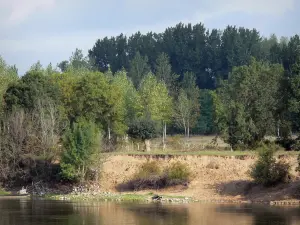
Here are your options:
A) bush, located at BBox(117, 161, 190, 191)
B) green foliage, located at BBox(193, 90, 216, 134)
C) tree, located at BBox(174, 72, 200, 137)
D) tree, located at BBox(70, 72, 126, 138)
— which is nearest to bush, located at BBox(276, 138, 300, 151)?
bush, located at BBox(117, 161, 190, 191)

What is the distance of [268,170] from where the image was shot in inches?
2215

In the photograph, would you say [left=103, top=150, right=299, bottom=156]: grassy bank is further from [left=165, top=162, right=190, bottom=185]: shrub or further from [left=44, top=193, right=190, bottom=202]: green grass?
[left=44, top=193, right=190, bottom=202]: green grass

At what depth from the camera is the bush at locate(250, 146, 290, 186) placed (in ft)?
184

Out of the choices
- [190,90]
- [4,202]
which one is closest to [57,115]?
[4,202]

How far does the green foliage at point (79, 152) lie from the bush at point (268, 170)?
15.6 metres

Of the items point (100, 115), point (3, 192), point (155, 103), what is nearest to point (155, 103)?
point (155, 103)

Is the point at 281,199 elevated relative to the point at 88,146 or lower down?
lower down

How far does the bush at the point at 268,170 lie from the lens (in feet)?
184

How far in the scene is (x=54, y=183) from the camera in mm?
66000

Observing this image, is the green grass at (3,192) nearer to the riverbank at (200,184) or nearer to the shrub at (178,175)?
the riverbank at (200,184)

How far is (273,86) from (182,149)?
1187 centimetres

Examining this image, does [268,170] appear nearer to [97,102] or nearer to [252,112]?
[252,112]

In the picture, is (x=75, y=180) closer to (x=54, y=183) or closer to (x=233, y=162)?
(x=54, y=183)

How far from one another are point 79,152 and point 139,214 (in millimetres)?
17567
